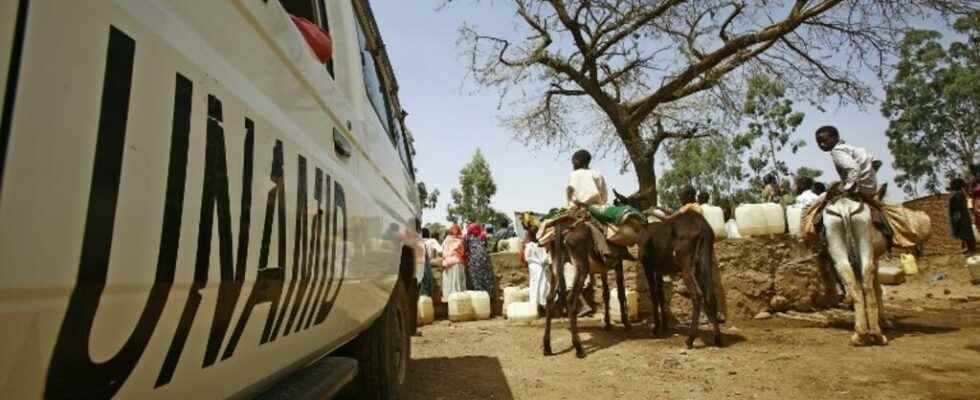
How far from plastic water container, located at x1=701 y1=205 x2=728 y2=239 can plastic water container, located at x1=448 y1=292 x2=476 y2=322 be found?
3.98 m

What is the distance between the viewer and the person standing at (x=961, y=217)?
10.2 meters

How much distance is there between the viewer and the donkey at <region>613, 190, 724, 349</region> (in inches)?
224

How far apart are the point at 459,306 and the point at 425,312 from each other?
58 cm

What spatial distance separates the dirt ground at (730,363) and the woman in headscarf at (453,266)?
10.2 feet

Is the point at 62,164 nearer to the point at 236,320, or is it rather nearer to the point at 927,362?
the point at 236,320

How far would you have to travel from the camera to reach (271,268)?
120 centimetres

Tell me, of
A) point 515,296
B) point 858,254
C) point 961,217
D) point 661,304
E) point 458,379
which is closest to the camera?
point 458,379

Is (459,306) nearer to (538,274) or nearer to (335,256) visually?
(538,274)

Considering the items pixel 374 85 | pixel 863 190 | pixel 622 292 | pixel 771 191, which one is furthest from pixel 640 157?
pixel 374 85

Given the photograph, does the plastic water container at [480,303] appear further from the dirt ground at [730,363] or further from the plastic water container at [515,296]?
the dirt ground at [730,363]

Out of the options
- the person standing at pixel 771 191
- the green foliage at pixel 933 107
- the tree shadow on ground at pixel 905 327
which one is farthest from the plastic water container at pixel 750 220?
the green foliage at pixel 933 107

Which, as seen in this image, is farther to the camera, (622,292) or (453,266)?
(453,266)

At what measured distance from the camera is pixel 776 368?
450 cm

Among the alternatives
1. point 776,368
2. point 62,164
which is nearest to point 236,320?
point 62,164
